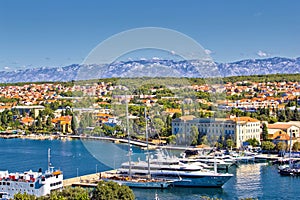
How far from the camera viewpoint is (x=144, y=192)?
7844 millimetres

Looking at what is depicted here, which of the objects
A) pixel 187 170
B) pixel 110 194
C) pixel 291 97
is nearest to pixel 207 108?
pixel 187 170

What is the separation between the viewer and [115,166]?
922 cm

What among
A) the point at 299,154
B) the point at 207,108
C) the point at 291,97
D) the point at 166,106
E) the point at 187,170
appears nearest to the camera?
the point at 187,170

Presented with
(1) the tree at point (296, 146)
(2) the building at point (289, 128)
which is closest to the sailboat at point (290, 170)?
(1) the tree at point (296, 146)

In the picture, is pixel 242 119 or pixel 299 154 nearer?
pixel 299 154

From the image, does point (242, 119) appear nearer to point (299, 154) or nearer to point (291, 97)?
point (299, 154)

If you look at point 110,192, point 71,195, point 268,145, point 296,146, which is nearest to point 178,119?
point 268,145

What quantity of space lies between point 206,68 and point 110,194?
7552mm

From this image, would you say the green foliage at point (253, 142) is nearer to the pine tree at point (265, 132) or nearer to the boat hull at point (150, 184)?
the pine tree at point (265, 132)

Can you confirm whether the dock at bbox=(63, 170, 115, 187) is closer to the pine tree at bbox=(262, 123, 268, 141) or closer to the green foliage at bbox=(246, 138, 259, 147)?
the green foliage at bbox=(246, 138, 259, 147)

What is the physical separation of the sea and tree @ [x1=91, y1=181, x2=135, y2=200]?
1.31m

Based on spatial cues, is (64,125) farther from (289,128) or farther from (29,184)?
(29,184)

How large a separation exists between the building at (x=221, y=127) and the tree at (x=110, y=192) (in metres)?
4.80

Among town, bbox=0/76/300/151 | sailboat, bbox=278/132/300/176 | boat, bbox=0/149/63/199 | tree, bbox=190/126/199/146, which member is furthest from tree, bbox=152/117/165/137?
boat, bbox=0/149/63/199
